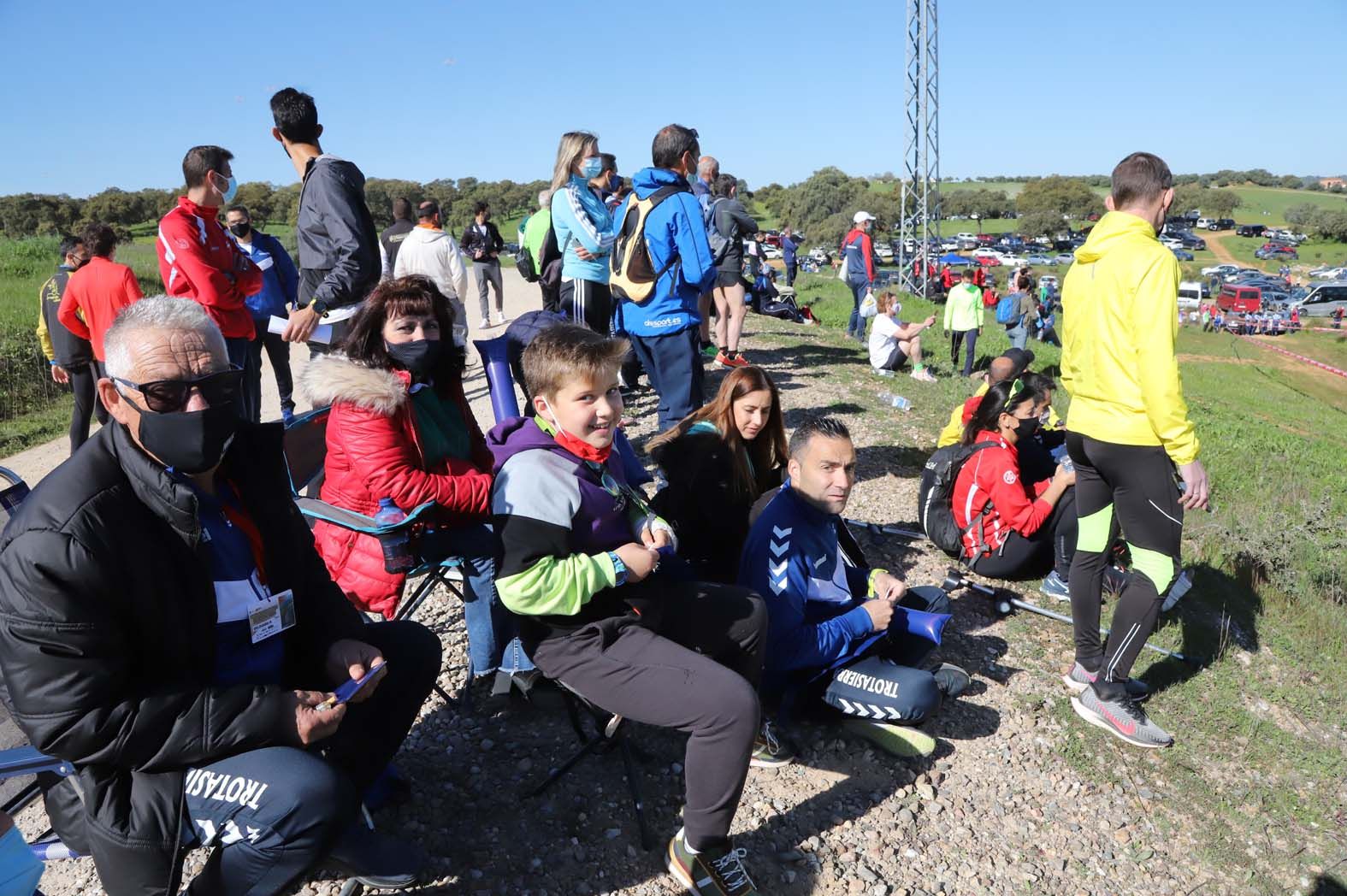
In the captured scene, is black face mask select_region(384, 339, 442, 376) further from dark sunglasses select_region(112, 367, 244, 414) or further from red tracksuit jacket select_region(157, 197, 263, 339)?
red tracksuit jacket select_region(157, 197, 263, 339)

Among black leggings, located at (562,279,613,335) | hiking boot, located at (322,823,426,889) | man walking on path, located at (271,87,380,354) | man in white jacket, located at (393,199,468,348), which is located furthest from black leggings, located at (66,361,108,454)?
hiking boot, located at (322,823,426,889)

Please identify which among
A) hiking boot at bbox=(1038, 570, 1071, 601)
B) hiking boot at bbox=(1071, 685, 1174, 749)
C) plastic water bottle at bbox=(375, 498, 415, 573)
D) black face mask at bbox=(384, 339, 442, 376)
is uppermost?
black face mask at bbox=(384, 339, 442, 376)

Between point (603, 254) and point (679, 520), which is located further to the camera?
point (603, 254)

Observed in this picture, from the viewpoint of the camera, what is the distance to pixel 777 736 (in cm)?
320

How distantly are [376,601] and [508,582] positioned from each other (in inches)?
43.2

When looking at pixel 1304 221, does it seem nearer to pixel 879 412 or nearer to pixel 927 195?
pixel 927 195

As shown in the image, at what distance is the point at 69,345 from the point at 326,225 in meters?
3.17

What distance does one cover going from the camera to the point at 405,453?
3211 millimetres

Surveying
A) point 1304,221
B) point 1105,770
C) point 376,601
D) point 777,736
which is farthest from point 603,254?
point 1304,221

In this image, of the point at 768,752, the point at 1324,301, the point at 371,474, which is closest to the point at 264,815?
the point at 371,474

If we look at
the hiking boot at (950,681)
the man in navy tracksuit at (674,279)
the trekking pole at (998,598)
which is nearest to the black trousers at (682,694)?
the hiking boot at (950,681)

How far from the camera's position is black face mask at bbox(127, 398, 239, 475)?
2002mm

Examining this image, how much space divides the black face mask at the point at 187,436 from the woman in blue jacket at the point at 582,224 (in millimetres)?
3777

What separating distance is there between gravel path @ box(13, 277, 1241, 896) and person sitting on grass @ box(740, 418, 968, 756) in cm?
23
